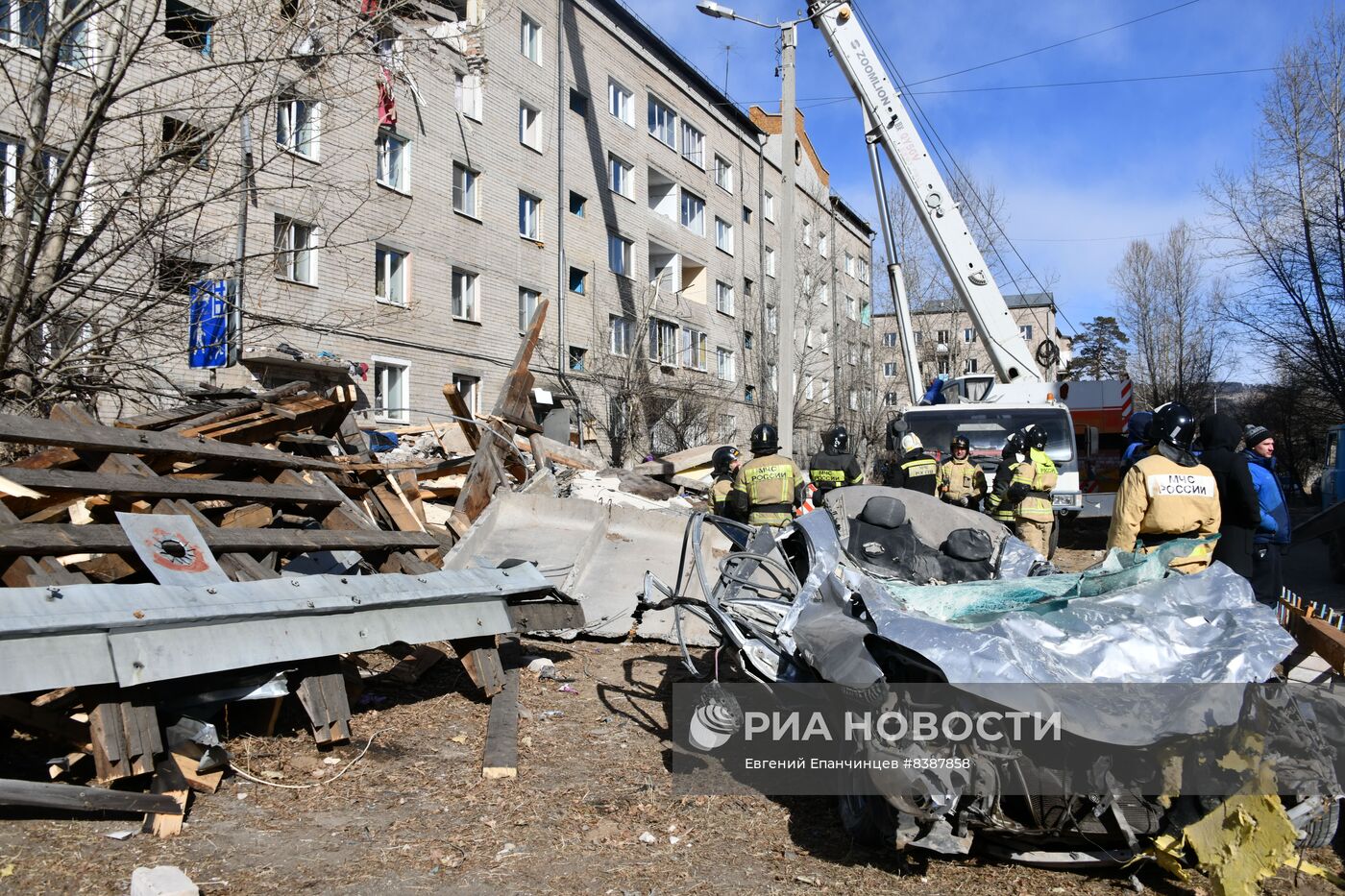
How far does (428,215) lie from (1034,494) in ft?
48.9

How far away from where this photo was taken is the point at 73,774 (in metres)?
4.34

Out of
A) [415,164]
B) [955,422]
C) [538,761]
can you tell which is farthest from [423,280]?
[538,761]

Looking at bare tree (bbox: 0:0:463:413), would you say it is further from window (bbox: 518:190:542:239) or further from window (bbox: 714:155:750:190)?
window (bbox: 714:155:750:190)

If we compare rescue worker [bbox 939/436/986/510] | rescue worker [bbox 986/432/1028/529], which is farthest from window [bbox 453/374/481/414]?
rescue worker [bbox 986/432/1028/529]

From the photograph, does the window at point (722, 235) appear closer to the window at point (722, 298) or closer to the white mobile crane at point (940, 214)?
the window at point (722, 298)

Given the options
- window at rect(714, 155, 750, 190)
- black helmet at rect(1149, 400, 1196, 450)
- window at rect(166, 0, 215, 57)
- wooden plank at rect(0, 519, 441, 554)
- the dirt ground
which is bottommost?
the dirt ground

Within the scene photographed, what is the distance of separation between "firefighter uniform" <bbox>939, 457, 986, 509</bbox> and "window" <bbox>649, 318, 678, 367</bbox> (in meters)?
17.5

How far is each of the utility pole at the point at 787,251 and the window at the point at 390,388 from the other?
27.2 feet

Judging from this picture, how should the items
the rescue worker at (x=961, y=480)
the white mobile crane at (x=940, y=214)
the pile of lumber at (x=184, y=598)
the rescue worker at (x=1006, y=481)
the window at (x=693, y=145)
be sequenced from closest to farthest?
the pile of lumber at (x=184, y=598)
the rescue worker at (x=1006, y=481)
the rescue worker at (x=961, y=480)
the white mobile crane at (x=940, y=214)
the window at (x=693, y=145)

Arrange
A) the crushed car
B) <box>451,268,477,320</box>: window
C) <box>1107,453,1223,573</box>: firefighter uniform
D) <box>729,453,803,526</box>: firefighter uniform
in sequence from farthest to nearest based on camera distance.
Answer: <box>451,268,477,320</box>: window → <box>729,453,803,526</box>: firefighter uniform → <box>1107,453,1223,573</box>: firefighter uniform → the crushed car

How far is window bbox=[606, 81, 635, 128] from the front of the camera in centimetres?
2697

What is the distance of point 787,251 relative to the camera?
1513cm

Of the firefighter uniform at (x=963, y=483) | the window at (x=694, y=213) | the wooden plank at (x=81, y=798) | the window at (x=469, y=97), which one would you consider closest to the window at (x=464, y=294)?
A: the window at (x=469, y=97)

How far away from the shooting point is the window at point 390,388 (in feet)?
62.9
